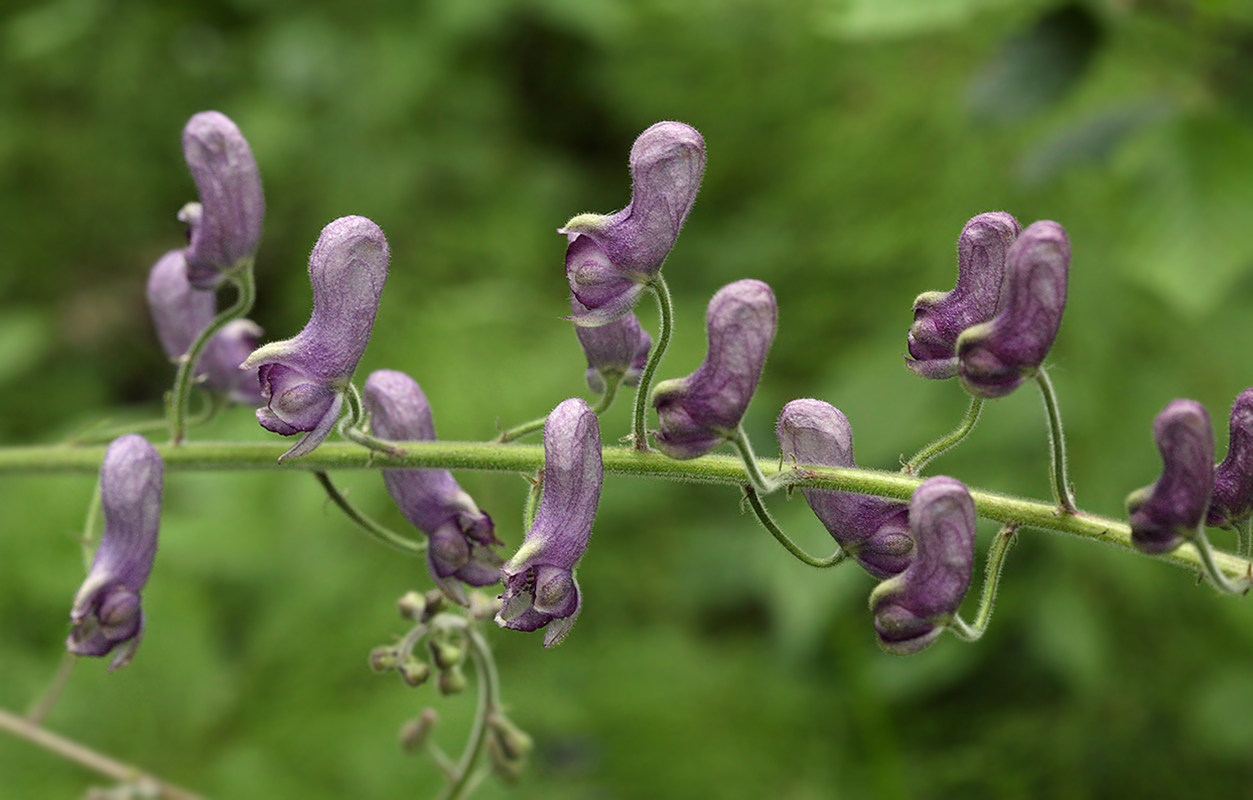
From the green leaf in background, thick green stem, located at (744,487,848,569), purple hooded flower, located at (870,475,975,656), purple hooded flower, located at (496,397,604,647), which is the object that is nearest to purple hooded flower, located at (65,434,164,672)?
purple hooded flower, located at (496,397,604,647)

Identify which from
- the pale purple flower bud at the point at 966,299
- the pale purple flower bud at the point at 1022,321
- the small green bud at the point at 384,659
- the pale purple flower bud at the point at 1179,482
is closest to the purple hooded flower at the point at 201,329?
the small green bud at the point at 384,659

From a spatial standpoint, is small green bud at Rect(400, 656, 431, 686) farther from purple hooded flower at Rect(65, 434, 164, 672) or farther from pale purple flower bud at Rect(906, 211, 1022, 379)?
pale purple flower bud at Rect(906, 211, 1022, 379)

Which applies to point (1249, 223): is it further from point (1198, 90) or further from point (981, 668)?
point (981, 668)

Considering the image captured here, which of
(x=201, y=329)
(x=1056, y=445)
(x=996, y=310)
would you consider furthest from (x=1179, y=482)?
(x=201, y=329)

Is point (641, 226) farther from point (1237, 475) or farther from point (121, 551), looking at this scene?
point (121, 551)

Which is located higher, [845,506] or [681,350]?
[845,506]
